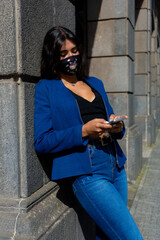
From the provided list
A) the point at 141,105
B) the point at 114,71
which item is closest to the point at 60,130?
the point at 114,71

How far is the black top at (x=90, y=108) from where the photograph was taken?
214cm

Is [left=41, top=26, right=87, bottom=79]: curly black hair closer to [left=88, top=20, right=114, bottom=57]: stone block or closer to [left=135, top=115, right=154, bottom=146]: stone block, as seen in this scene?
[left=88, top=20, right=114, bottom=57]: stone block

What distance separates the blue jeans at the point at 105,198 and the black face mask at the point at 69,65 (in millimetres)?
630

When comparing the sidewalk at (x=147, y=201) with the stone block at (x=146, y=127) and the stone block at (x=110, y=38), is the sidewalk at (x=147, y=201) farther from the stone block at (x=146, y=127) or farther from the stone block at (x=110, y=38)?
the stone block at (x=110, y=38)

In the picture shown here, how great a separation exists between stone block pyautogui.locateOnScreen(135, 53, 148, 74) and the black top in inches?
289

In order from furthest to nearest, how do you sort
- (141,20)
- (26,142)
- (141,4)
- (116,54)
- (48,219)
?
(141,20)
(141,4)
(116,54)
(48,219)
(26,142)

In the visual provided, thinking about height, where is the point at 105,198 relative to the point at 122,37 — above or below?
below

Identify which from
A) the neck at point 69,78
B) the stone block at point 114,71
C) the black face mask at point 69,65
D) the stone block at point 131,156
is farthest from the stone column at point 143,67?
the black face mask at point 69,65

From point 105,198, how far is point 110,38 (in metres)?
4.24

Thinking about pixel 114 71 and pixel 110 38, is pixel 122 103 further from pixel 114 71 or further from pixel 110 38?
pixel 110 38

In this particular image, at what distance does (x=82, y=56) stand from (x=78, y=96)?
447mm

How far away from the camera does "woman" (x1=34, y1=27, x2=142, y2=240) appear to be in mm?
1987

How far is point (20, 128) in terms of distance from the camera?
1.99 meters

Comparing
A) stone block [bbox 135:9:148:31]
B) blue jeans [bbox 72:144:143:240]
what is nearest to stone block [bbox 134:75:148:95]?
stone block [bbox 135:9:148:31]
